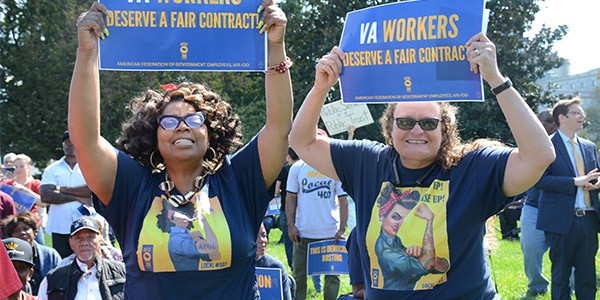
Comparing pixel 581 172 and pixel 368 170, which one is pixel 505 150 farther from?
pixel 581 172

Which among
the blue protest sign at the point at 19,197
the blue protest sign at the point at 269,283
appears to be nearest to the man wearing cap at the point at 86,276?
the blue protest sign at the point at 269,283

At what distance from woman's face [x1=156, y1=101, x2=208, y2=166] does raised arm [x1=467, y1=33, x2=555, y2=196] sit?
4.13 feet

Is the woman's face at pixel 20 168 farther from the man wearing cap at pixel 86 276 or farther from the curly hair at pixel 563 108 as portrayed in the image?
the curly hair at pixel 563 108

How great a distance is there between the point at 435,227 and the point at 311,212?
533 cm

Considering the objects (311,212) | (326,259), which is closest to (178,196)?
(326,259)

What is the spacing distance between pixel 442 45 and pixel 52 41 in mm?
28617

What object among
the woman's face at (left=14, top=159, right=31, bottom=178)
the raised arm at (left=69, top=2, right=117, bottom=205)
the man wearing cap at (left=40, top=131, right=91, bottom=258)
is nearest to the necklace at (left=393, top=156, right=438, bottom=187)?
the raised arm at (left=69, top=2, right=117, bottom=205)

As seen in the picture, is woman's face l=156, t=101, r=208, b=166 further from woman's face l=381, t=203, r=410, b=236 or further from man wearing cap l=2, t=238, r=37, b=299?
man wearing cap l=2, t=238, r=37, b=299

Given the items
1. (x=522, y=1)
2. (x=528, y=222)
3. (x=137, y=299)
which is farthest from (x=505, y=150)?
(x=522, y=1)

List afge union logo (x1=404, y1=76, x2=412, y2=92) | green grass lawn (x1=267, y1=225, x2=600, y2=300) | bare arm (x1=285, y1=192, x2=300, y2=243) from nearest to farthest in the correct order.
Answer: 1. afge union logo (x1=404, y1=76, x2=412, y2=92)
2. bare arm (x1=285, y1=192, x2=300, y2=243)
3. green grass lawn (x1=267, y1=225, x2=600, y2=300)

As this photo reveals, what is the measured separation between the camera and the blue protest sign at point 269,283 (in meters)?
5.81

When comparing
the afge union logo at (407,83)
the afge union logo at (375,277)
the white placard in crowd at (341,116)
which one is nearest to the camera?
the afge union logo at (375,277)

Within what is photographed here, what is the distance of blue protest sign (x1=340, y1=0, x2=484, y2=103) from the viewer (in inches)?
136

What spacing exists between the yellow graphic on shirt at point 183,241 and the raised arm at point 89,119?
0.24 metres
